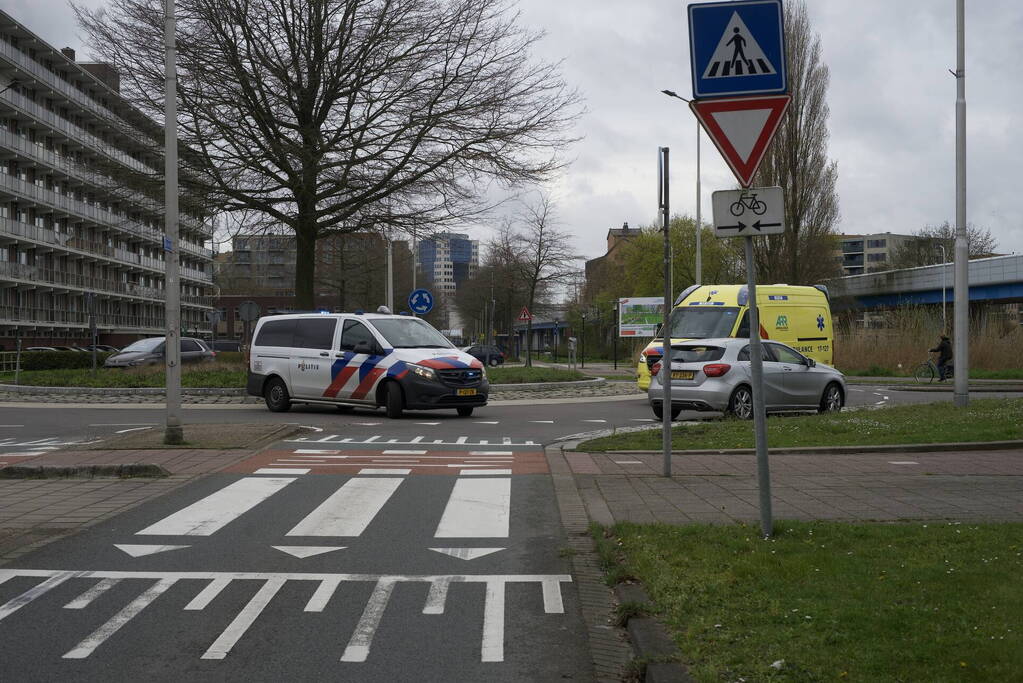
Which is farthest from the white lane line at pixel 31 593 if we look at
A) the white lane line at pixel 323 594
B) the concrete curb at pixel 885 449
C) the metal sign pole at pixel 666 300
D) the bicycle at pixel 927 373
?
the bicycle at pixel 927 373

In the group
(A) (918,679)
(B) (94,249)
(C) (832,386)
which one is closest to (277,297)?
(B) (94,249)

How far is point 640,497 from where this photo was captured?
350 inches

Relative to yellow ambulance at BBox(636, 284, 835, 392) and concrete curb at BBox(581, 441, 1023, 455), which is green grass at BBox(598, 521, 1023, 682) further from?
yellow ambulance at BBox(636, 284, 835, 392)

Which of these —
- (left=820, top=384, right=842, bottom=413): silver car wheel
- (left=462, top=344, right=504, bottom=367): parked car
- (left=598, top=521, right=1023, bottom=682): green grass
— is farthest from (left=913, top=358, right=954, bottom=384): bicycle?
(left=598, top=521, right=1023, bottom=682): green grass

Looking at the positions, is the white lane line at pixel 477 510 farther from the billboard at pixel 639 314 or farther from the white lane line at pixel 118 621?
the billboard at pixel 639 314

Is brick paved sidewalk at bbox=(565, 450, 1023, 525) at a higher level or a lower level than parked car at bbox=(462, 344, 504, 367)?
lower

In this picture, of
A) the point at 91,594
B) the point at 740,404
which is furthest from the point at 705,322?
the point at 91,594

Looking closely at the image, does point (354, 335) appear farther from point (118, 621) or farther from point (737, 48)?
point (118, 621)

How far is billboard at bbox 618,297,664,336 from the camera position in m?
51.4

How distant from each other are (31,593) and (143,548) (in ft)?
4.09

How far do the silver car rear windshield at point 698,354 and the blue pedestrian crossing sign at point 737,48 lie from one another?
11084 mm

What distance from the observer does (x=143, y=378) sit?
26.8m

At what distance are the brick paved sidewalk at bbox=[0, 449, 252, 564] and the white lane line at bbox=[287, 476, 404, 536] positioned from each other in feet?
5.16

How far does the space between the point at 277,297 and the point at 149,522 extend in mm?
105422
